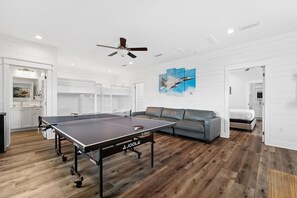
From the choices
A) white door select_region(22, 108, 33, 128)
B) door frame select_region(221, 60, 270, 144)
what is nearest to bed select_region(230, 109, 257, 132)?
door frame select_region(221, 60, 270, 144)

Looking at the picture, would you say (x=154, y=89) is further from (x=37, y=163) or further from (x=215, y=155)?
(x=37, y=163)

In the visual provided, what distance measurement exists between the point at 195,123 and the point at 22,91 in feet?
22.1

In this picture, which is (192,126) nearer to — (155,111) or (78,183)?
(155,111)

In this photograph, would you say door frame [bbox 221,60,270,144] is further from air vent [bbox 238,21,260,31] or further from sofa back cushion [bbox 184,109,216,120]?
air vent [bbox 238,21,260,31]

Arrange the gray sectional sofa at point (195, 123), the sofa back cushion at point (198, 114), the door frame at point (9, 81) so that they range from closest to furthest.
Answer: the door frame at point (9, 81), the gray sectional sofa at point (195, 123), the sofa back cushion at point (198, 114)

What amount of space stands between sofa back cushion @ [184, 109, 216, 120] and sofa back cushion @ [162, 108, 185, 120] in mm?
178

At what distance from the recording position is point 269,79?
355 centimetres

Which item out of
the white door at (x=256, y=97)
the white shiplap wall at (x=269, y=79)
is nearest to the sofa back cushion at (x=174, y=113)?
the white shiplap wall at (x=269, y=79)

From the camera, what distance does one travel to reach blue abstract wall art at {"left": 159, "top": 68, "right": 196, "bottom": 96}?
5058 mm

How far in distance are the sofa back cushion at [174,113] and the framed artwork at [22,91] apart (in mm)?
5638

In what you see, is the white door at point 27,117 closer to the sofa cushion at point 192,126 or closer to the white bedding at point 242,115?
the sofa cushion at point 192,126

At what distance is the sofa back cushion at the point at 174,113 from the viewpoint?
490cm

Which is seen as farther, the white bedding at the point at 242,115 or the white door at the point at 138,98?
the white door at the point at 138,98

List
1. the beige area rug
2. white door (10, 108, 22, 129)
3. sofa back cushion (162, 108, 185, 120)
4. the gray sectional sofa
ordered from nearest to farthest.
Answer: the beige area rug → the gray sectional sofa → white door (10, 108, 22, 129) → sofa back cushion (162, 108, 185, 120)
